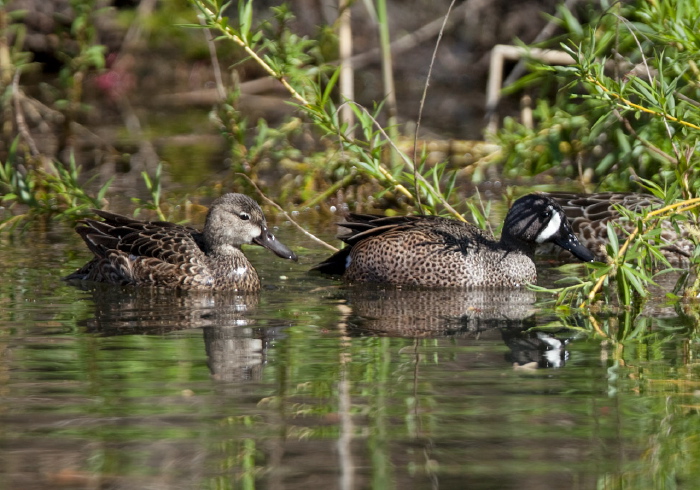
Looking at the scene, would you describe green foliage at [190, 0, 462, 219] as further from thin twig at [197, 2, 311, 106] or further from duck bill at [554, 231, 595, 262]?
duck bill at [554, 231, 595, 262]

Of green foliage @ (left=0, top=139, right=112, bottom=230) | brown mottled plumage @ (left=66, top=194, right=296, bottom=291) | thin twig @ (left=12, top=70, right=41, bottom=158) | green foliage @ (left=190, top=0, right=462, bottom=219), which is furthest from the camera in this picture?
thin twig @ (left=12, top=70, right=41, bottom=158)

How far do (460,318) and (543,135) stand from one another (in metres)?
3.42

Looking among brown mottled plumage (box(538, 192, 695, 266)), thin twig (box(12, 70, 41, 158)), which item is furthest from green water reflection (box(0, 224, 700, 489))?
thin twig (box(12, 70, 41, 158))

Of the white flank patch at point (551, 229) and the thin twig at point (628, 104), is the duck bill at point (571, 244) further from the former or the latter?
the thin twig at point (628, 104)

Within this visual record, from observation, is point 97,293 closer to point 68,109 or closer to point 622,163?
point 622,163

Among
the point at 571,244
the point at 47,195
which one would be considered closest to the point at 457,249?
the point at 571,244

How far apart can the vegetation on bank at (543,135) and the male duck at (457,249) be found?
1.01 feet

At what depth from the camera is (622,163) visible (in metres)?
9.41

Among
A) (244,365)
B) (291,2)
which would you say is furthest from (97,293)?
(291,2)

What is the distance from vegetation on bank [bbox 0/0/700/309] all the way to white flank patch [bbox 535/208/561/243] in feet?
1.86

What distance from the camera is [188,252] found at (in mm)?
7738

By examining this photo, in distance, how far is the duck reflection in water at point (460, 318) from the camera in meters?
5.94

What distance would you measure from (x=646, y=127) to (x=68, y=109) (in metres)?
6.07

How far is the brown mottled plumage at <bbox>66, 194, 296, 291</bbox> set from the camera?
25.1ft
